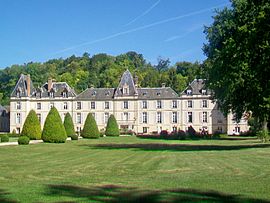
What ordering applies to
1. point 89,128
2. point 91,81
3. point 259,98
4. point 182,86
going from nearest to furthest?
point 259,98 < point 89,128 < point 182,86 < point 91,81

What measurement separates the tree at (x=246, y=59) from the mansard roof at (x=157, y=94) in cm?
3375

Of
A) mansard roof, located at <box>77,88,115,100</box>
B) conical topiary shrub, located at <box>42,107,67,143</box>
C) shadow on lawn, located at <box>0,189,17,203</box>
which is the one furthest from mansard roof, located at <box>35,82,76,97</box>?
shadow on lawn, located at <box>0,189,17,203</box>

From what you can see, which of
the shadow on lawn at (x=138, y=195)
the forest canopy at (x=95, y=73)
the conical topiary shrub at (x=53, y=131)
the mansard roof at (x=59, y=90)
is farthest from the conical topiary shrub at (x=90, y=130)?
the shadow on lawn at (x=138, y=195)

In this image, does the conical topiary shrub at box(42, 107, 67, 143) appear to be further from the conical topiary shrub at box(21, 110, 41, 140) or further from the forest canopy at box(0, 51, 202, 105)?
the forest canopy at box(0, 51, 202, 105)

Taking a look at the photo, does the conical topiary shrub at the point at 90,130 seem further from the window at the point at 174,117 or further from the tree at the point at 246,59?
the window at the point at 174,117

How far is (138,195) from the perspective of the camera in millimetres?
7824

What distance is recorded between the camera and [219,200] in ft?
23.9

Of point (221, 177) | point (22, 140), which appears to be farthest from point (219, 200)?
point (22, 140)

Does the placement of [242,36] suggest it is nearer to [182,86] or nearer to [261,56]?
[261,56]

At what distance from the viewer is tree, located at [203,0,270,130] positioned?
20645 millimetres

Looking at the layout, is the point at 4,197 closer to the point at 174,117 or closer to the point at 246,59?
the point at 246,59

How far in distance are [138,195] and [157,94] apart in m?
56.8

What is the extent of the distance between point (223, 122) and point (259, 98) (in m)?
41.0

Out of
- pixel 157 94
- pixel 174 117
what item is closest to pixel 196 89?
pixel 174 117
